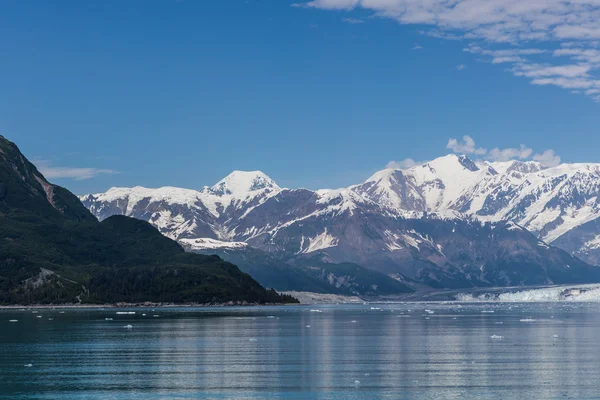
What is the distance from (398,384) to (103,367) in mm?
46660

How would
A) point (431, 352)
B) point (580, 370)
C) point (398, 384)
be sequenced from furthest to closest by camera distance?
point (431, 352), point (580, 370), point (398, 384)

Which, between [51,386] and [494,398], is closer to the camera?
[494,398]

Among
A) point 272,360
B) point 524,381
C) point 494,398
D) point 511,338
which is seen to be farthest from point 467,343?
point 494,398

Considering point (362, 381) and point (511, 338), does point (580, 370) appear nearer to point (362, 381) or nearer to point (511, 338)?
point (362, 381)

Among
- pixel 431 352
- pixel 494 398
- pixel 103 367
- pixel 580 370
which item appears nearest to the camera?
pixel 494 398

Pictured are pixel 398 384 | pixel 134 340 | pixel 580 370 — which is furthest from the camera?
pixel 134 340

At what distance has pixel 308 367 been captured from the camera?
136 metres

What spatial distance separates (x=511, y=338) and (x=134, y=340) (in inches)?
3007

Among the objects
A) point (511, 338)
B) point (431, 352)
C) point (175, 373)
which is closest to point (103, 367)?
point (175, 373)

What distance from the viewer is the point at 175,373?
130 meters

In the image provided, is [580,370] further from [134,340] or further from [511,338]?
[134,340]

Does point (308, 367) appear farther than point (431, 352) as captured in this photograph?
No

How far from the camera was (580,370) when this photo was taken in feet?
422

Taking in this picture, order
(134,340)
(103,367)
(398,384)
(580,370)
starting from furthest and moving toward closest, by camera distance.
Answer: (134,340) → (103,367) → (580,370) → (398,384)
